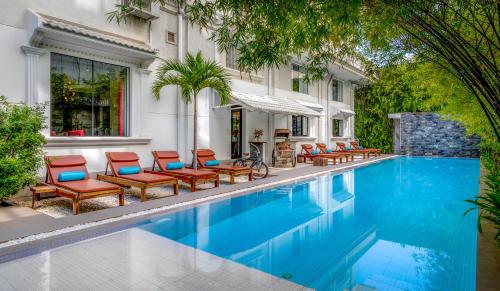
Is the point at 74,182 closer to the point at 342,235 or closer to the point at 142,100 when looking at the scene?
the point at 142,100

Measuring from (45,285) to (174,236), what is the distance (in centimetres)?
270

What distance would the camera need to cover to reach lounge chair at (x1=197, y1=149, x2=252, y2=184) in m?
12.8

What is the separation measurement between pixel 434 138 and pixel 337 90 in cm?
973

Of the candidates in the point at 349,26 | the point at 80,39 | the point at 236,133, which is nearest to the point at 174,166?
the point at 80,39

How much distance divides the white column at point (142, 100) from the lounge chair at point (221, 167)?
2593mm

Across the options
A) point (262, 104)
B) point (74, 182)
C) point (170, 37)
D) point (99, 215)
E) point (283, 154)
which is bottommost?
point (99, 215)

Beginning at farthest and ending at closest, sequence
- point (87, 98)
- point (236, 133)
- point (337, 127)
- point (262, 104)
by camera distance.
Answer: point (337, 127), point (236, 133), point (262, 104), point (87, 98)

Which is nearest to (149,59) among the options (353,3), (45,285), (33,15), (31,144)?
(33,15)

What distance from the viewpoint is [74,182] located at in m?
8.98

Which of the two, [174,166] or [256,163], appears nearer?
[174,166]

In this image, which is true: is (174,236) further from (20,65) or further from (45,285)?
(20,65)

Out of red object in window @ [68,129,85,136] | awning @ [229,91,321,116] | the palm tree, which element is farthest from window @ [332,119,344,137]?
red object in window @ [68,129,85,136]

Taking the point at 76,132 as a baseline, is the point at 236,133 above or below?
above

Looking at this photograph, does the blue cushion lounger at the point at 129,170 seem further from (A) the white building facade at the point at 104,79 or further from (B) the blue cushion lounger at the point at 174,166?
(A) the white building facade at the point at 104,79
